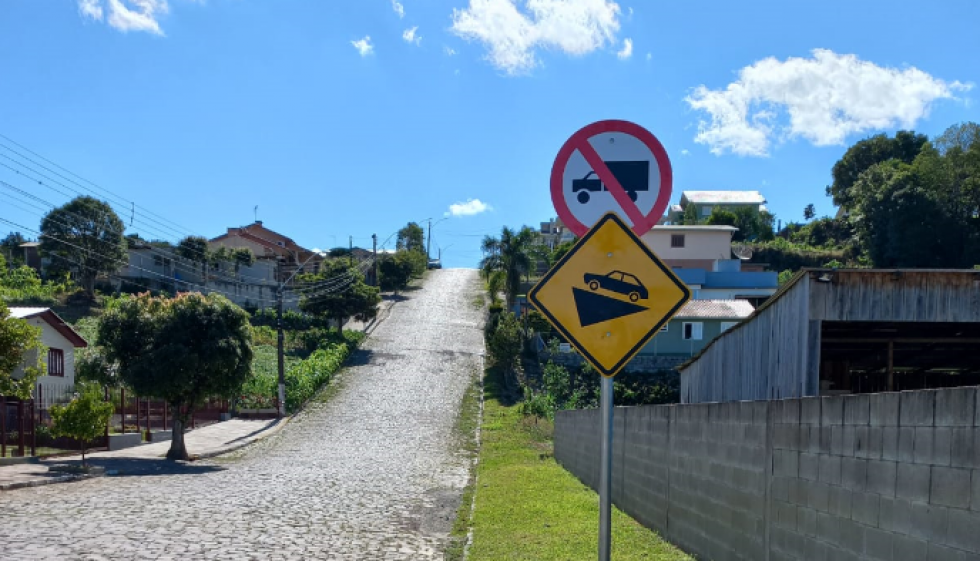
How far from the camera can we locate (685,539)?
8.02 m

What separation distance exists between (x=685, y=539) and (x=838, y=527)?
3487mm

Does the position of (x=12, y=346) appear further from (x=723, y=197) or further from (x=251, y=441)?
(x=723, y=197)

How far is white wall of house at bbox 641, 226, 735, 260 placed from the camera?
5378 cm

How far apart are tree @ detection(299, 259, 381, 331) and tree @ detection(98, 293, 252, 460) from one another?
24872 millimetres

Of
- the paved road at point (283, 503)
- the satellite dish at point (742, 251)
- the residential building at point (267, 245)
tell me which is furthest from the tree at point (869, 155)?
the paved road at point (283, 503)

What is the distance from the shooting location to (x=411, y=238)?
309ft

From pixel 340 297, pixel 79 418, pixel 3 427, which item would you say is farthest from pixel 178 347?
pixel 340 297

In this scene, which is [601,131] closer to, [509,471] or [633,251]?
[633,251]

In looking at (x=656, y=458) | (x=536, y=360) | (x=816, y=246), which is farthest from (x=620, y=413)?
(x=816, y=246)

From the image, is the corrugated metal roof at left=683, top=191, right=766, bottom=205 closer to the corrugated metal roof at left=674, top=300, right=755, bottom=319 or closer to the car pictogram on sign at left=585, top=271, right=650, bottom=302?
the corrugated metal roof at left=674, top=300, right=755, bottom=319

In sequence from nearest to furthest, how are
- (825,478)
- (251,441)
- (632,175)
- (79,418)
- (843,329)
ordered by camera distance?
(632,175), (825,478), (843,329), (79,418), (251,441)

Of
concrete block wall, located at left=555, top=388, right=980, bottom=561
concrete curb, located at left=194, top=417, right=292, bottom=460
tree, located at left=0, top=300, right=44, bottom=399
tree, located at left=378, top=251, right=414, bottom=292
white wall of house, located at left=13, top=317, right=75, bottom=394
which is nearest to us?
concrete block wall, located at left=555, top=388, right=980, bottom=561

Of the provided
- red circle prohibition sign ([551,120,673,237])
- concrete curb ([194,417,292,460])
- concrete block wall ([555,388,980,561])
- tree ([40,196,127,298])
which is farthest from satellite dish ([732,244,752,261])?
red circle prohibition sign ([551,120,673,237])

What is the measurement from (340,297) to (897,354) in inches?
1465
